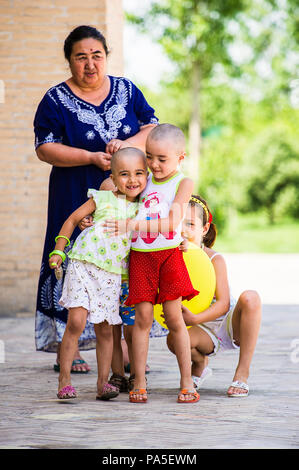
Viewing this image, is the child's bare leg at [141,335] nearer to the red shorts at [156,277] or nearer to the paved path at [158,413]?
the red shorts at [156,277]

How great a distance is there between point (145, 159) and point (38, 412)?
4.26 ft

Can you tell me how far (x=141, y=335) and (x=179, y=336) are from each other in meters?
0.19

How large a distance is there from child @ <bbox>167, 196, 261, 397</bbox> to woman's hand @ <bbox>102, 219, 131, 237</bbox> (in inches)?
15.6

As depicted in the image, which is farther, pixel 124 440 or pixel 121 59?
pixel 121 59

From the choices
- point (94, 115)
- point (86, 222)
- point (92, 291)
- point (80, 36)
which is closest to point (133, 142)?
point (94, 115)

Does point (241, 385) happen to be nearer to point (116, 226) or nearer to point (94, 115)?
point (116, 226)

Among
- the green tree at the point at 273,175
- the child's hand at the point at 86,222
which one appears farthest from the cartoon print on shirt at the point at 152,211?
the green tree at the point at 273,175

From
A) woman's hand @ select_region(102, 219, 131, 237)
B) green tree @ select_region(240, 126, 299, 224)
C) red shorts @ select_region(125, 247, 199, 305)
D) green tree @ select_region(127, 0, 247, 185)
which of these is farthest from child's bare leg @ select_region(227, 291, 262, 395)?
green tree @ select_region(240, 126, 299, 224)

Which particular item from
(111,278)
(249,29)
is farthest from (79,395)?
(249,29)

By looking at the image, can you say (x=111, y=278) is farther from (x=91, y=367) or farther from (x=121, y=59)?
(x=121, y=59)
